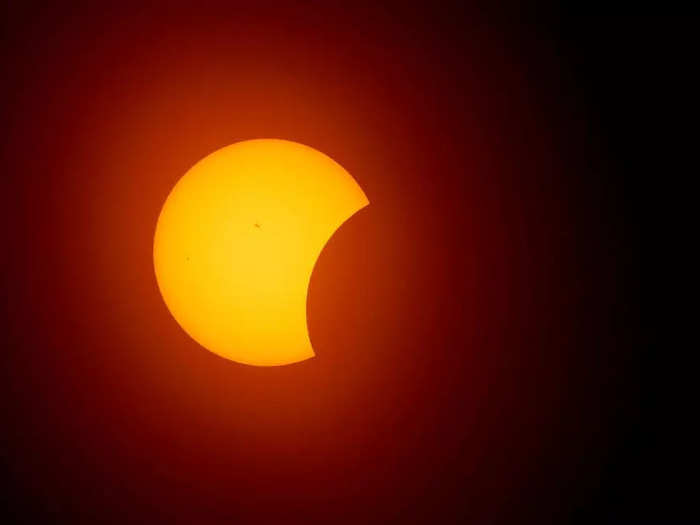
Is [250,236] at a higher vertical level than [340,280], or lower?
higher

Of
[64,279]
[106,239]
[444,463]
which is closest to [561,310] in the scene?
[444,463]

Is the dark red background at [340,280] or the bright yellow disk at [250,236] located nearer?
the bright yellow disk at [250,236]

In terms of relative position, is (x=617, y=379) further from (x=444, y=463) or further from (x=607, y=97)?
(x=607, y=97)

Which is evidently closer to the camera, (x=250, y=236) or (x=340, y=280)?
(x=250, y=236)

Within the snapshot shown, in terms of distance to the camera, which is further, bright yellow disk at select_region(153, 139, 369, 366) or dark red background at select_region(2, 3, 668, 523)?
dark red background at select_region(2, 3, 668, 523)
